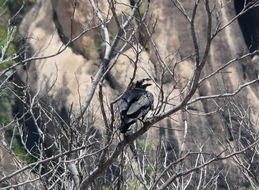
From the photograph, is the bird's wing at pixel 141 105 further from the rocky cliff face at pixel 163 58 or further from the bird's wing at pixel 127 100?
the rocky cliff face at pixel 163 58

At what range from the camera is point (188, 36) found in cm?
1611

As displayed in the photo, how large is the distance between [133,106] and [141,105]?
12 centimetres

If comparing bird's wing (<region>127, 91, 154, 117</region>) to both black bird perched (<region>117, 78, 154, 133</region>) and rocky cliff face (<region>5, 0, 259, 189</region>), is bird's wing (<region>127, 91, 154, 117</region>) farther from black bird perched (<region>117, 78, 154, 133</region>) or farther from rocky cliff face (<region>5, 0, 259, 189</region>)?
rocky cliff face (<region>5, 0, 259, 189</region>)

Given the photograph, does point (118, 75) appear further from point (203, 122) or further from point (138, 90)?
point (138, 90)

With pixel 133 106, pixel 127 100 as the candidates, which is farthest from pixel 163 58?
pixel 133 106

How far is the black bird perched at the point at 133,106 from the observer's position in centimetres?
511

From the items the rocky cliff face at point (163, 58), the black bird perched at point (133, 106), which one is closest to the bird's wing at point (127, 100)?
the black bird perched at point (133, 106)

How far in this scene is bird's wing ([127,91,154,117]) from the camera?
524cm

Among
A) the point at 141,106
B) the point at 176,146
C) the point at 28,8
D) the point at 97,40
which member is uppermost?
the point at 28,8

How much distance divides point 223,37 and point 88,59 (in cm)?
378

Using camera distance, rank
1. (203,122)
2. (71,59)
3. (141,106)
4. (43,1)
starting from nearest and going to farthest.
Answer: (141,106), (203,122), (71,59), (43,1)

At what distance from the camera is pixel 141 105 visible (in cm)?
545

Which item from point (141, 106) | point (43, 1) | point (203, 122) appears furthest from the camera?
point (43, 1)

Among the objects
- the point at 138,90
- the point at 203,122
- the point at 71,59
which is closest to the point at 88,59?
the point at 71,59
